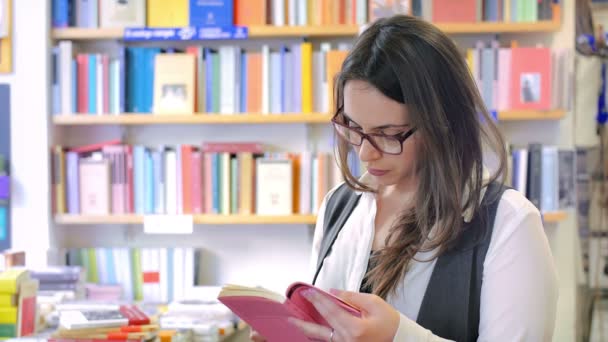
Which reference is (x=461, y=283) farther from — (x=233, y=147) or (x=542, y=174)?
(x=233, y=147)

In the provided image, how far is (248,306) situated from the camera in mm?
1362

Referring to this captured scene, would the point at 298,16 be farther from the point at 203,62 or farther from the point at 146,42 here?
the point at 146,42

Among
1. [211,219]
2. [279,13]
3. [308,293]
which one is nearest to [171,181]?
[211,219]

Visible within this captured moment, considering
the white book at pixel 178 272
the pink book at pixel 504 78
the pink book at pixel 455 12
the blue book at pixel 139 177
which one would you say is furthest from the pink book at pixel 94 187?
the pink book at pixel 504 78

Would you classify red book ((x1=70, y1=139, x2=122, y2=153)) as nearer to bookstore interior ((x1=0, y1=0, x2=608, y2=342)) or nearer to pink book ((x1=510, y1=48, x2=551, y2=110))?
bookstore interior ((x1=0, y1=0, x2=608, y2=342))

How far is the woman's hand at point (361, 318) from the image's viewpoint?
127cm

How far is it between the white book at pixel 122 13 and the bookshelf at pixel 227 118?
40 cm

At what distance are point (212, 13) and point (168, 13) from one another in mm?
204

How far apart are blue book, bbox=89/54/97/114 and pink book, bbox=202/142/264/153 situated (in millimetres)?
505

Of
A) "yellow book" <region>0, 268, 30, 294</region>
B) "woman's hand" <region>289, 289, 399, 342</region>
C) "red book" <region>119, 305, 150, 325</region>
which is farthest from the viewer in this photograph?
"red book" <region>119, 305, 150, 325</region>

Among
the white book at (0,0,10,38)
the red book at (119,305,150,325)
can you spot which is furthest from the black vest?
the white book at (0,0,10,38)

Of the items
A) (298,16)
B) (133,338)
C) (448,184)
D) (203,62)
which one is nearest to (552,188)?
(298,16)

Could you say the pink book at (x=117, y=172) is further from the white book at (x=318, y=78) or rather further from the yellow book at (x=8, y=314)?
the yellow book at (x=8, y=314)

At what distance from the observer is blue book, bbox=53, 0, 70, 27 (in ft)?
11.6
